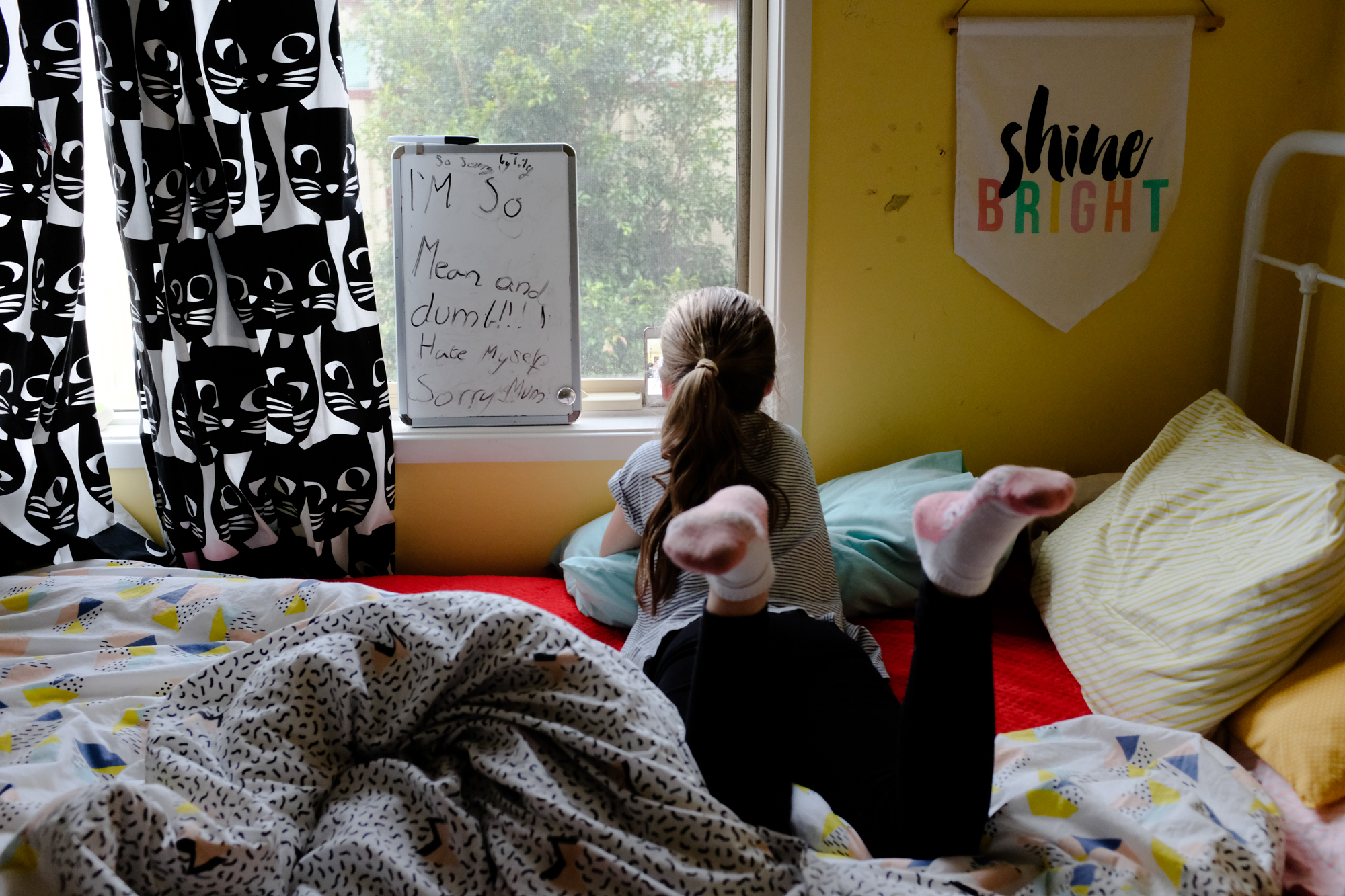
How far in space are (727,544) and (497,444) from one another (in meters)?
1.10

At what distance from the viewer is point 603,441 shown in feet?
6.54

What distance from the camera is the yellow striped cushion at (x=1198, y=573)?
1.29m

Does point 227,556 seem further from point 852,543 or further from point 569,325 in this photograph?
point 852,543

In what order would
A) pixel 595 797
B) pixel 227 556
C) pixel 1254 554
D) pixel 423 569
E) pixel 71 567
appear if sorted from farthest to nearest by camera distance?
pixel 423 569, pixel 227 556, pixel 71 567, pixel 1254 554, pixel 595 797

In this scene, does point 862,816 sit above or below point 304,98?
below

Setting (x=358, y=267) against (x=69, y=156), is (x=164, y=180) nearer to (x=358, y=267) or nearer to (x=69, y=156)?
(x=69, y=156)

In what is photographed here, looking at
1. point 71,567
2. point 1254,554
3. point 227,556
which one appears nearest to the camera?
point 1254,554

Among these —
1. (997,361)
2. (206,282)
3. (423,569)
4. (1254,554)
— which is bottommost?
(423,569)

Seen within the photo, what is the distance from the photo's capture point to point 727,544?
969mm

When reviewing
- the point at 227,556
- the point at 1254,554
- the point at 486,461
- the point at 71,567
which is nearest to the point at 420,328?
the point at 486,461

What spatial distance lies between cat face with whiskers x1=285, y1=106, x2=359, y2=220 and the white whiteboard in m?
0.14

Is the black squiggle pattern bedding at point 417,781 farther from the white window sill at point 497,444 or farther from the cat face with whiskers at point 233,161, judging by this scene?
the cat face with whiskers at point 233,161

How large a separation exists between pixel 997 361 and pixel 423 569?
125cm

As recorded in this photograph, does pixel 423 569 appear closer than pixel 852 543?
No
